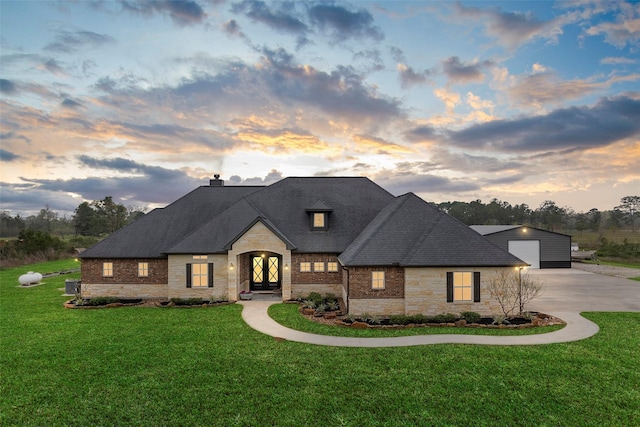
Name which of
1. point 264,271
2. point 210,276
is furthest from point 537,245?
point 210,276

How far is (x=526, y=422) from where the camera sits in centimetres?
748

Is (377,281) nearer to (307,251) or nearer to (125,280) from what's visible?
(307,251)

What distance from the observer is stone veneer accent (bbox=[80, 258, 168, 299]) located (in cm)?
2052

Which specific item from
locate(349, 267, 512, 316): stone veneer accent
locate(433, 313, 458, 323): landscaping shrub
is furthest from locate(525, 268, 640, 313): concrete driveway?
locate(433, 313, 458, 323): landscaping shrub

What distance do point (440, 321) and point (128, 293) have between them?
18.9m

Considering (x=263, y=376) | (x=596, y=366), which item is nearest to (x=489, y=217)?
(x=596, y=366)

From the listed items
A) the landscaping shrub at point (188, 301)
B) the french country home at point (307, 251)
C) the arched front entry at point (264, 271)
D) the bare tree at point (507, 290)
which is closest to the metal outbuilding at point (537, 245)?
the french country home at point (307, 251)

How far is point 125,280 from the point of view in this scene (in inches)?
811

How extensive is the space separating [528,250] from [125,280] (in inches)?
1582

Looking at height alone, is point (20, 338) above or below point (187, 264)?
below

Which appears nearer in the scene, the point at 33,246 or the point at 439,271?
the point at 439,271

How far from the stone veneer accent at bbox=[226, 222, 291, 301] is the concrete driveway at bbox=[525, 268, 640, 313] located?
14.0 metres

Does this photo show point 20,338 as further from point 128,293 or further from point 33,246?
point 33,246

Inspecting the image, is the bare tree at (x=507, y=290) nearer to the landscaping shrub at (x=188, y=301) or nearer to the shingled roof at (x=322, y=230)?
the shingled roof at (x=322, y=230)
